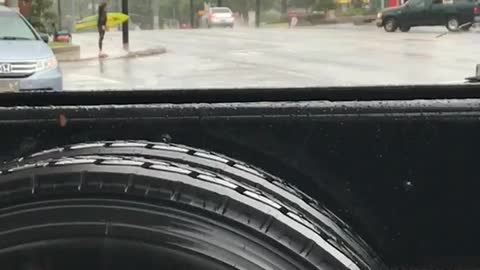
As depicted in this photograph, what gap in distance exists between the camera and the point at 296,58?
4305mm

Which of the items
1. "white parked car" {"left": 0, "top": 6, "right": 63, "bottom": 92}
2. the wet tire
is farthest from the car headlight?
the wet tire

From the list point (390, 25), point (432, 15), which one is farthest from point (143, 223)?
point (432, 15)

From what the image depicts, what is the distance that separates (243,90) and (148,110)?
2.23 ft

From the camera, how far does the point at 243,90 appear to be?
207 cm

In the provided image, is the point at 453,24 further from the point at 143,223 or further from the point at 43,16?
the point at 143,223

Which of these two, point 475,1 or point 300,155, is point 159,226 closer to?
point 300,155

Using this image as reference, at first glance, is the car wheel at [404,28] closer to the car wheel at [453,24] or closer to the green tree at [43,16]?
the car wheel at [453,24]

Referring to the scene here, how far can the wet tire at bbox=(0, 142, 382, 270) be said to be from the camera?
1.13 meters

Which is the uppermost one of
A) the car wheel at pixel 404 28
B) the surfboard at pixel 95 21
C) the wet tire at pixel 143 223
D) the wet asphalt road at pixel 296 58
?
the surfboard at pixel 95 21

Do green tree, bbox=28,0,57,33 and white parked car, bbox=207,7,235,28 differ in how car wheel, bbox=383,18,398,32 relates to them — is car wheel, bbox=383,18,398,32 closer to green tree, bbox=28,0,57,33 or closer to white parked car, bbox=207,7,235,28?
white parked car, bbox=207,7,235,28

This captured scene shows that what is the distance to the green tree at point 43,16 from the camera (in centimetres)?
231

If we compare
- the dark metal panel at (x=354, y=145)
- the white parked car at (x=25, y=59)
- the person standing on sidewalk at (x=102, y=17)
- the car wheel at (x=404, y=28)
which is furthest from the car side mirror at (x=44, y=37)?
the car wheel at (x=404, y=28)

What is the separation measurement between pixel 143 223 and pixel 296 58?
128 inches

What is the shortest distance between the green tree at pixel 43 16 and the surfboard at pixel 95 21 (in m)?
0.10
